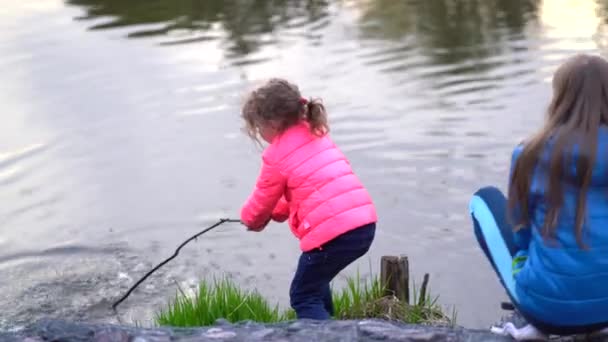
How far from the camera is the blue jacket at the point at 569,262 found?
3500mm

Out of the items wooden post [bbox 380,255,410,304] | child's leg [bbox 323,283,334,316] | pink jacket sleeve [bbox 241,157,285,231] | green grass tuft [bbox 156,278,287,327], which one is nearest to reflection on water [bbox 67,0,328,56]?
wooden post [bbox 380,255,410,304]

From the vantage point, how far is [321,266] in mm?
4859

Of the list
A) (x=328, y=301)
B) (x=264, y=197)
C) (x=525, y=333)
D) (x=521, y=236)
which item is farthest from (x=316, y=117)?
(x=525, y=333)

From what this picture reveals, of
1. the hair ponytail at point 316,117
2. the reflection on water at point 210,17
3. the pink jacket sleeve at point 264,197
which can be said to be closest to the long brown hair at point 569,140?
the hair ponytail at point 316,117

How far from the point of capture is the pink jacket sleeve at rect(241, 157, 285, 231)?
4.81 metres

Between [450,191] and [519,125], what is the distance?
2.02 m

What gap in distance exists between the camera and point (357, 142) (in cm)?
983

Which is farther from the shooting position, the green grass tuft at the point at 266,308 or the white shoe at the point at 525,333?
the green grass tuft at the point at 266,308

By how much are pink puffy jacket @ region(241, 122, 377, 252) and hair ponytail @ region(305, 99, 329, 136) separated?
0.03 m

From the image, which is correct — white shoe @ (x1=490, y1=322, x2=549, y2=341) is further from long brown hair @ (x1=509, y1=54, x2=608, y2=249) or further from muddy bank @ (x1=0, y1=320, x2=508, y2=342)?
long brown hair @ (x1=509, y1=54, x2=608, y2=249)

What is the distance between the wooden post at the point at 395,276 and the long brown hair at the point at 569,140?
224 cm

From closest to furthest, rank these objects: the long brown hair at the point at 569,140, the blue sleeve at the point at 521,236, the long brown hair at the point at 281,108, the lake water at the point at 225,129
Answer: the long brown hair at the point at 569,140 → the blue sleeve at the point at 521,236 → the long brown hair at the point at 281,108 → the lake water at the point at 225,129

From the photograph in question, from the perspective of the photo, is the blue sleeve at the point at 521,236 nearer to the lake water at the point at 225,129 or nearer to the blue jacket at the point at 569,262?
the blue jacket at the point at 569,262

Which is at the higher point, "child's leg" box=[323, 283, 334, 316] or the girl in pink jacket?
the girl in pink jacket
